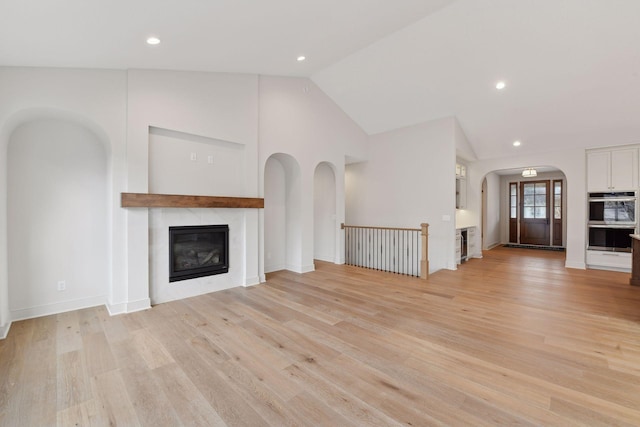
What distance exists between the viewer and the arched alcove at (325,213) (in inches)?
264

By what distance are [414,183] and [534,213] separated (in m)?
6.53

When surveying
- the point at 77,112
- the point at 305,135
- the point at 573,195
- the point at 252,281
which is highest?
the point at 305,135

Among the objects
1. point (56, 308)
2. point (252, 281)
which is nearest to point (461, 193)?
point (252, 281)

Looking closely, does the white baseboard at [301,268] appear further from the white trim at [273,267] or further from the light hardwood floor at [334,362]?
the light hardwood floor at [334,362]

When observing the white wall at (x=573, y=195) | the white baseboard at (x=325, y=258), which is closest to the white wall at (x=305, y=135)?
the white baseboard at (x=325, y=258)

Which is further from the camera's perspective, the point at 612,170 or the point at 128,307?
the point at 612,170

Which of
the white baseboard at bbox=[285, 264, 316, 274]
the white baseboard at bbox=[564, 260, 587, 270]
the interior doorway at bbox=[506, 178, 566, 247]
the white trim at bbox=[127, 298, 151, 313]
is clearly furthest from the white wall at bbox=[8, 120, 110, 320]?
the interior doorway at bbox=[506, 178, 566, 247]

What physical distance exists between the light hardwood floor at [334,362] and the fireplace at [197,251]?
47 cm

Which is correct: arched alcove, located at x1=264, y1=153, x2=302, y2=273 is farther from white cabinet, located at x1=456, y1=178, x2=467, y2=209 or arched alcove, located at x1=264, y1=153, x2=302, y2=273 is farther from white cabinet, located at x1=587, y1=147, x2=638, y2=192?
white cabinet, located at x1=587, y1=147, x2=638, y2=192

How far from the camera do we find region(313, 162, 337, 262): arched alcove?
6699mm

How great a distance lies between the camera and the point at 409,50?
457cm

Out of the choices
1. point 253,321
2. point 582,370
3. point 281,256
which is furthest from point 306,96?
point 582,370

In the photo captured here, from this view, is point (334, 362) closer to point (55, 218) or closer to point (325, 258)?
point (55, 218)

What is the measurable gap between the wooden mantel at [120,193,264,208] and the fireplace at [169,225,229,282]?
0.40 metres
